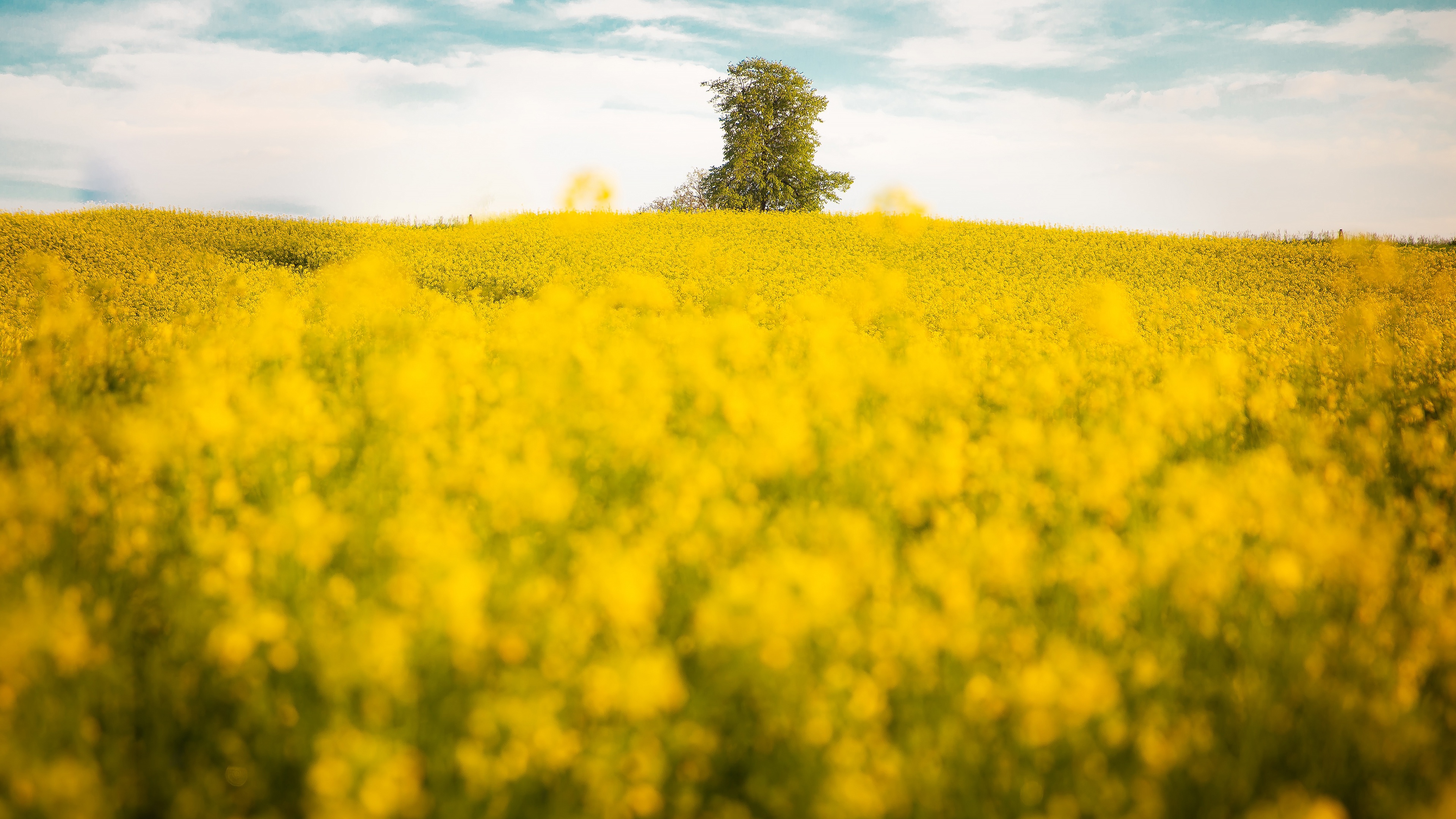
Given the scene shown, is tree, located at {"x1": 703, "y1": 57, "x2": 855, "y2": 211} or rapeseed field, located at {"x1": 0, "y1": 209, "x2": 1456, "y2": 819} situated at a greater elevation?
tree, located at {"x1": 703, "y1": 57, "x2": 855, "y2": 211}

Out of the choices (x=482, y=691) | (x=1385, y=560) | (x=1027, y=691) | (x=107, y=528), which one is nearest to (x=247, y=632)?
(x=482, y=691)

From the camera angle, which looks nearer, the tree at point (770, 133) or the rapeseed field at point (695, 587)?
the rapeseed field at point (695, 587)

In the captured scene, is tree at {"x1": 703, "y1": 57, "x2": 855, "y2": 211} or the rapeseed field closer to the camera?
the rapeseed field

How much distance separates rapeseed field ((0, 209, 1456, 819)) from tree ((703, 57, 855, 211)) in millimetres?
29224

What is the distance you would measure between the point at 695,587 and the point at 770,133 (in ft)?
116

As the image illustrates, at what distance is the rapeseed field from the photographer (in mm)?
2439

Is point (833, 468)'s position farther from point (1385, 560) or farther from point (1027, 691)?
point (1385, 560)

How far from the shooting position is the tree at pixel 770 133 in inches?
1362

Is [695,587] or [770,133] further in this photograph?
[770,133]

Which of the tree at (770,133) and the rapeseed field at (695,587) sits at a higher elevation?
the tree at (770,133)

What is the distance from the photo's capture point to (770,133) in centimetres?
3550

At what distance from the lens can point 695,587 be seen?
10.8 ft

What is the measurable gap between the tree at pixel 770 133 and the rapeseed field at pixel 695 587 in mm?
29224

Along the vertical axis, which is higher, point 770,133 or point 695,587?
point 770,133
